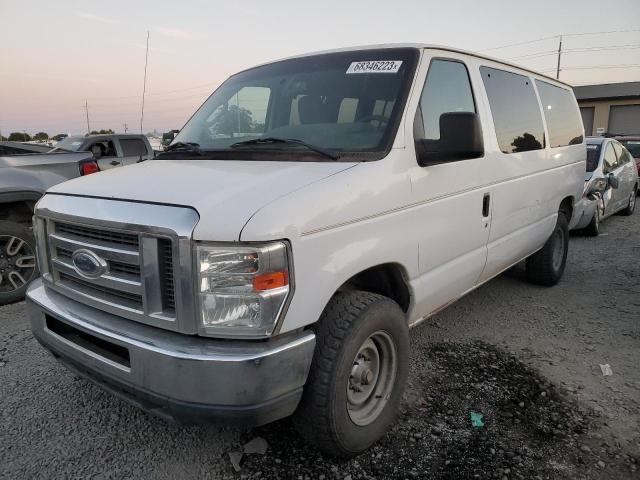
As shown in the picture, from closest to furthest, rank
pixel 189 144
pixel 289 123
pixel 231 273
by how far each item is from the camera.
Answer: pixel 231 273
pixel 289 123
pixel 189 144

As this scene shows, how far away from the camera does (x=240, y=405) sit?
198 centimetres

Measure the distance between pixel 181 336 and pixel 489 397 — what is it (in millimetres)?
2096

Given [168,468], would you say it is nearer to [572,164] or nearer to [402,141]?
[402,141]

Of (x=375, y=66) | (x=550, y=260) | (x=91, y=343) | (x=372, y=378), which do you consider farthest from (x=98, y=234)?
(x=550, y=260)

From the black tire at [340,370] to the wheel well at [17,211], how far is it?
13.8ft

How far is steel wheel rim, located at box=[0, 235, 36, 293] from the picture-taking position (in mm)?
4754

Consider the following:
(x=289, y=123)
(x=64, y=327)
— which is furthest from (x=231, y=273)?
(x=289, y=123)

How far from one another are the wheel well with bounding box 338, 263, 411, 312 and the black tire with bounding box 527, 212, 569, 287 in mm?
2929

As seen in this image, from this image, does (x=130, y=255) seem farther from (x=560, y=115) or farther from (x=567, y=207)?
(x=567, y=207)

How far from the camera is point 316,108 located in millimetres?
2990

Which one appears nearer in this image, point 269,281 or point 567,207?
point 269,281

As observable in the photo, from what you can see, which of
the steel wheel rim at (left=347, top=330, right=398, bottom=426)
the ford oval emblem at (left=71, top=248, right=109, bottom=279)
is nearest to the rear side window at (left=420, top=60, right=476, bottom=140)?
the steel wheel rim at (left=347, top=330, right=398, bottom=426)

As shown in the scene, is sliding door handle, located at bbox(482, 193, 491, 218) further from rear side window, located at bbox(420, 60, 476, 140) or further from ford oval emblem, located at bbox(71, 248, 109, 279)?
ford oval emblem, located at bbox(71, 248, 109, 279)

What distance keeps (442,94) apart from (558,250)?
324 cm
